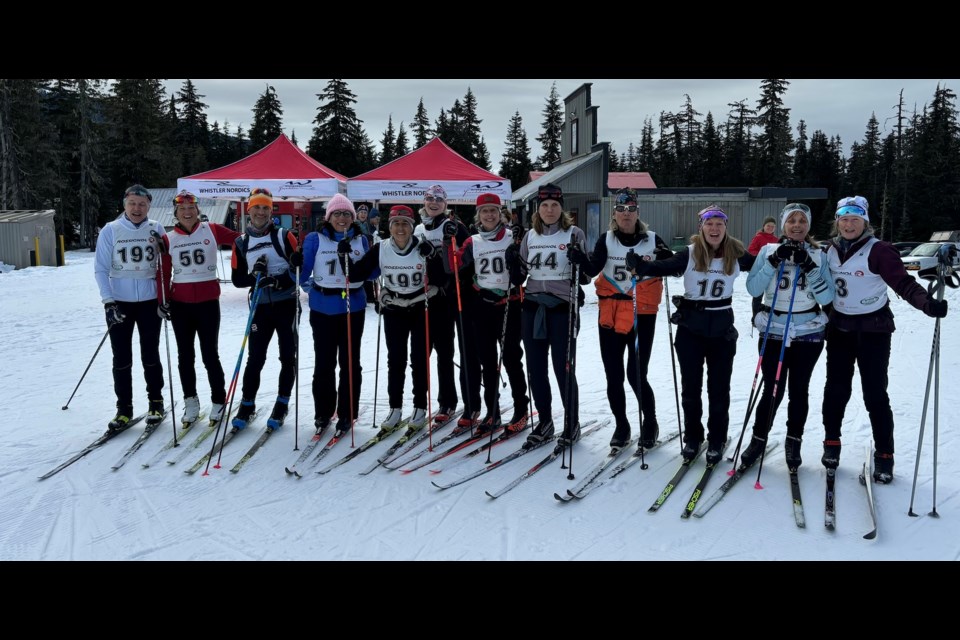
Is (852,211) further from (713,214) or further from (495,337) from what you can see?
(495,337)

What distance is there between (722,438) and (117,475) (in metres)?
3.82

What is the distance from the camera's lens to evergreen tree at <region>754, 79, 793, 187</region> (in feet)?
141

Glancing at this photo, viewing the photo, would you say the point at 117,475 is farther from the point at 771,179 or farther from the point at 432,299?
the point at 771,179

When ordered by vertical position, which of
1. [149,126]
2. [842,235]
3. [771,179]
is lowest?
[842,235]

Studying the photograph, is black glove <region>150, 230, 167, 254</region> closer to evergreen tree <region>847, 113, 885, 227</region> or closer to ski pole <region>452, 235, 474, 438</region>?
ski pole <region>452, 235, 474, 438</region>

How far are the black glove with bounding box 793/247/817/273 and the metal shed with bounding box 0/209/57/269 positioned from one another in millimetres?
21542

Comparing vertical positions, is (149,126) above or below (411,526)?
above

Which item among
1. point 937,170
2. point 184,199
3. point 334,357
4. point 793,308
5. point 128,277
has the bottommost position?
point 334,357

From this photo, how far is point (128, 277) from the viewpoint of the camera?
4660 millimetres

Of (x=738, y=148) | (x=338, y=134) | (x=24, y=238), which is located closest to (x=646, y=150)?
(x=738, y=148)

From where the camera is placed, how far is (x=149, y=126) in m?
38.0

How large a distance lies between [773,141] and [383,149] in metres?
29.2
